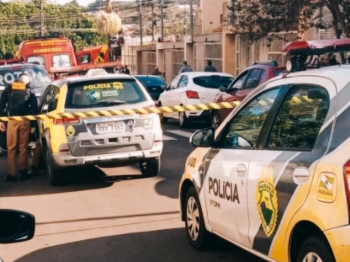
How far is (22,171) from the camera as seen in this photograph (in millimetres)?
13008

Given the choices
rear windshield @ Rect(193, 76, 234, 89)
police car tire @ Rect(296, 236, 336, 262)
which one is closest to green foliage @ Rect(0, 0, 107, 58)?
rear windshield @ Rect(193, 76, 234, 89)

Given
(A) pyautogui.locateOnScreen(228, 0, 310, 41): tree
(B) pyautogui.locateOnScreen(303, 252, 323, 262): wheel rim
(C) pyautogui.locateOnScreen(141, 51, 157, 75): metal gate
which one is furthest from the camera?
(C) pyautogui.locateOnScreen(141, 51, 157, 75): metal gate

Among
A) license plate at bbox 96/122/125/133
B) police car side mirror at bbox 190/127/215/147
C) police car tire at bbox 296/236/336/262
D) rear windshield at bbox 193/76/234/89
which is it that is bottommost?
rear windshield at bbox 193/76/234/89

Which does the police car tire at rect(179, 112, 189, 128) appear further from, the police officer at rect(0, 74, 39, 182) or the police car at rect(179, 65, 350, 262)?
the police car at rect(179, 65, 350, 262)

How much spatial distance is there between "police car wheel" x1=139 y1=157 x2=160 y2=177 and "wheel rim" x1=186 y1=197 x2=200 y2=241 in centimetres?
461

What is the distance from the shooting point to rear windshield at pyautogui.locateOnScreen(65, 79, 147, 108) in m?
11.8

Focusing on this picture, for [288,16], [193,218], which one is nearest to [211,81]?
[288,16]

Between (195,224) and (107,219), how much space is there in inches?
83.3

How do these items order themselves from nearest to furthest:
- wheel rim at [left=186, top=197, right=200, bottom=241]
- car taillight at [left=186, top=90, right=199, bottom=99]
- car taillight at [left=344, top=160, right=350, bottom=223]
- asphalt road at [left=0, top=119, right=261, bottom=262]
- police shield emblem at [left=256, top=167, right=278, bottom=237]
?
car taillight at [left=344, top=160, right=350, bottom=223] → police shield emblem at [left=256, top=167, right=278, bottom=237] → wheel rim at [left=186, top=197, right=200, bottom=241] → asphalt road at [left=0, top=119, right=261, bottom=262] → car taillight at [left=186, top=90, right=199, bottom=99]

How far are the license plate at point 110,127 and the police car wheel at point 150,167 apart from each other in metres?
0.99

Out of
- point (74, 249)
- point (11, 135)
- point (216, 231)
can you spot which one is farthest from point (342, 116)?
point (11, 135)

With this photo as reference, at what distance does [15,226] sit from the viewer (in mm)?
3514

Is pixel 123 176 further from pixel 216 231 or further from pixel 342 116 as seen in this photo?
pixel 342 116

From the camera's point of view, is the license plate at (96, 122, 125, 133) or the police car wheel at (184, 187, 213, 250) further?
the license plate at (96, 122, 125, 133)
